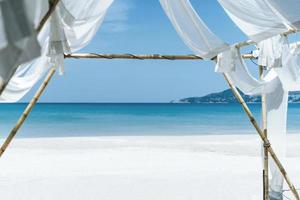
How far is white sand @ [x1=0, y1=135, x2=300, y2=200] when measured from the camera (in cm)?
478

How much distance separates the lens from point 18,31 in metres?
1.23

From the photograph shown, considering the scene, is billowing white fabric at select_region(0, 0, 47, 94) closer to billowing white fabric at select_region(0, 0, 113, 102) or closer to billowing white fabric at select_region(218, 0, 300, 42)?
billowing white fabric at select_region(0, 0, 113, 102)

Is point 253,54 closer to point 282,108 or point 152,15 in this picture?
point 282,108

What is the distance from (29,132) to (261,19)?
50.4 feet

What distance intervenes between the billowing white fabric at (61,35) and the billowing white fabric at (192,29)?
445 mm

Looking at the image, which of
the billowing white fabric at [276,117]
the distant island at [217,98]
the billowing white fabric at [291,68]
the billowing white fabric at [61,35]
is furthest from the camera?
the distant island at [217,98]

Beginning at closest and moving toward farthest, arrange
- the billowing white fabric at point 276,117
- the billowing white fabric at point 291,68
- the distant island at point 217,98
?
the billowing white fabric at point 291,68
the billowing white fabric at point 276,117
the distant island at point 217,98

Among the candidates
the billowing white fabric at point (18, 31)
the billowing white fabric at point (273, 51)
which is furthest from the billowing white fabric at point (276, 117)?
the billowing white fabric at point (18, 31)

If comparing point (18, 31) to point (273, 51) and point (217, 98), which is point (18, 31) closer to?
point (273, 51)

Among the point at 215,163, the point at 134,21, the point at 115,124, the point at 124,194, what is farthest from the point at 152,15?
the point at 124,194

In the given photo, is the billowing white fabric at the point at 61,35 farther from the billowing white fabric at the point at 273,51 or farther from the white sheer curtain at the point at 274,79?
the billowing white fabric at the point at 273,51

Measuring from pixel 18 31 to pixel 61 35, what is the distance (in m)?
1.35

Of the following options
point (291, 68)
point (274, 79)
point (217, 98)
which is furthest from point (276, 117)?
point (217, 98)

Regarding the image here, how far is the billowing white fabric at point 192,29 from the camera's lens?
2.91 meters
